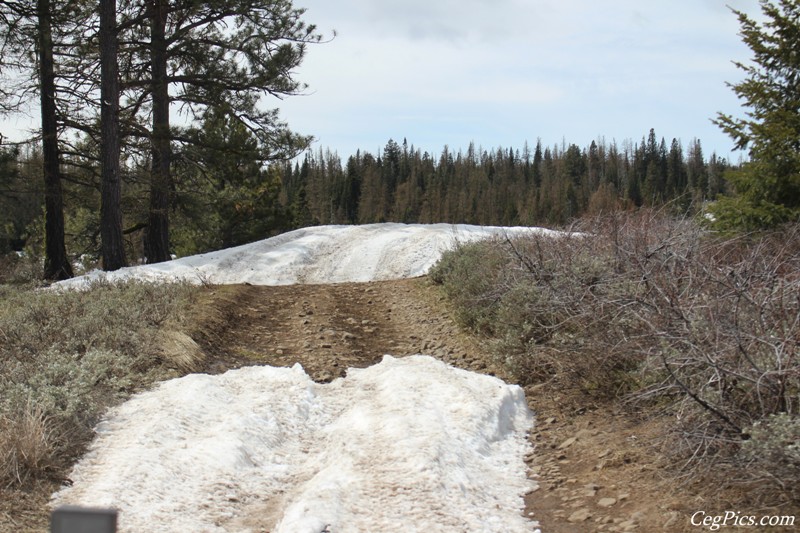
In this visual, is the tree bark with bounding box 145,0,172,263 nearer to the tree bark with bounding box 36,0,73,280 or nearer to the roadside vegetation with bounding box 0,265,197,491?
the tree bark with bounding box 36,0,73,280

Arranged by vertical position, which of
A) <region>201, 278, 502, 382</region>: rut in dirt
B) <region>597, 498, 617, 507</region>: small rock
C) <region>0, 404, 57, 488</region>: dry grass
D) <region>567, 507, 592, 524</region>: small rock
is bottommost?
<region>567, 507, 592, 524</region>: small rock

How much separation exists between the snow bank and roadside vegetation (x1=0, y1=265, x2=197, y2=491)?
0.68 ft

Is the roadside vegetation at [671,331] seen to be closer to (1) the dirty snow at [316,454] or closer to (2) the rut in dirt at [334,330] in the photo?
(2) the rut in dirt at [334,330]

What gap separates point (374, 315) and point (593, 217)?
11.2ft

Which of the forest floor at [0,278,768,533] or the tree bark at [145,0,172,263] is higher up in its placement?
the tree bark at [145,0,172,263]

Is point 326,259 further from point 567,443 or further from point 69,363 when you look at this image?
point 567,443

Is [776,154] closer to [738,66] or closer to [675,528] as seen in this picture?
[738,66]

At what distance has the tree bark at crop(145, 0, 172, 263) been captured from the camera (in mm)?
14508

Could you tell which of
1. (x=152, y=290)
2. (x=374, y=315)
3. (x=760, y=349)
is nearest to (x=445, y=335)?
(x=374, y=315)

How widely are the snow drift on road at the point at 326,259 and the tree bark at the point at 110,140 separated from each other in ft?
3.44

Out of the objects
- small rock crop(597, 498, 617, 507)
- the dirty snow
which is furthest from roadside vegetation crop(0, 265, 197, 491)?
small rock crop(597, 498, 617, 507)

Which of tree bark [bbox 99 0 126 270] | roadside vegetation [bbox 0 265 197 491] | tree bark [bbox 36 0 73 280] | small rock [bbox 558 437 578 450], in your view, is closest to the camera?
roadside vegetation [bbox 0 265 197 491]

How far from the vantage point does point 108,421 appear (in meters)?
5.08

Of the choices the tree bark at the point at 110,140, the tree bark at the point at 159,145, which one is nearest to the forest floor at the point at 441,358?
A: the tree bark at the point at 110,140
